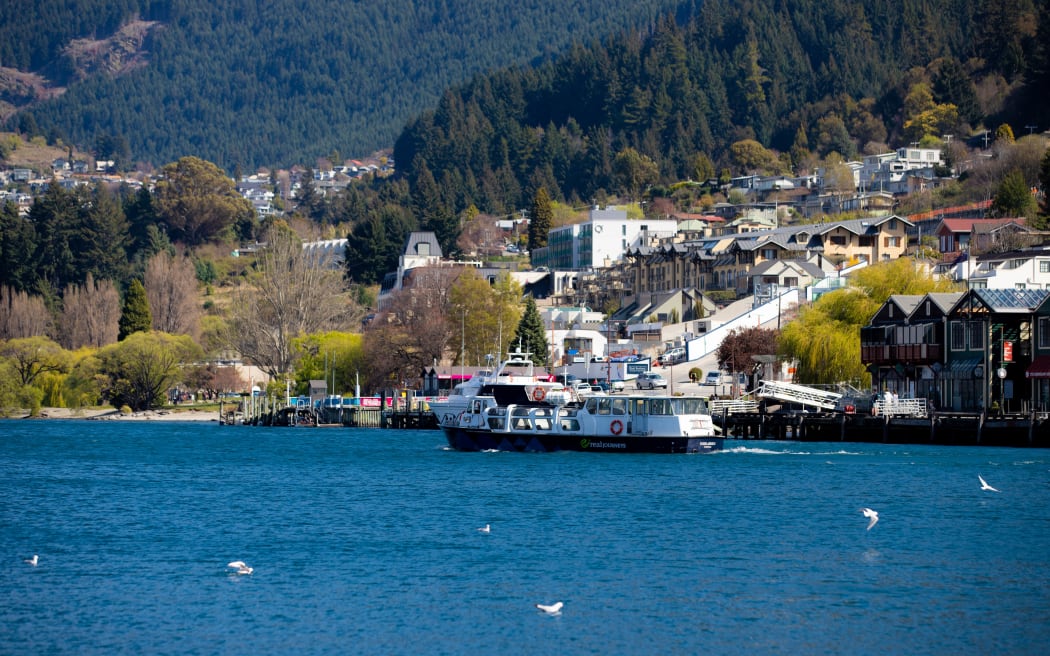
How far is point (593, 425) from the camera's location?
78.2m

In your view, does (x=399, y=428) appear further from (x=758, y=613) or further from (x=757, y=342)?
(x=758, y=613)

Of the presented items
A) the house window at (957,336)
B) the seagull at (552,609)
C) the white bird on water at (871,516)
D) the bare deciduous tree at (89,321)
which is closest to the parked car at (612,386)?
the house window at (957,336)

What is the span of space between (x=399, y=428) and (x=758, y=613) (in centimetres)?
8433

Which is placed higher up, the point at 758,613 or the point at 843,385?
the point at 843,385

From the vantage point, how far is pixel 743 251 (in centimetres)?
14550

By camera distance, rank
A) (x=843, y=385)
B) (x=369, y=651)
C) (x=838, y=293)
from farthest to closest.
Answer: (x=838, y=293) < (x=843, y=385) < (x=369, y=651)

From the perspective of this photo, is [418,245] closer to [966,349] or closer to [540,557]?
[966,349]

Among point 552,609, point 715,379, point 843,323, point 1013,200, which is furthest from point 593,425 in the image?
point 1013,200

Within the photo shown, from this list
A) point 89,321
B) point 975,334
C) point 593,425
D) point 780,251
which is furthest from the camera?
point 89,321

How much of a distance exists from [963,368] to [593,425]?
22.2m

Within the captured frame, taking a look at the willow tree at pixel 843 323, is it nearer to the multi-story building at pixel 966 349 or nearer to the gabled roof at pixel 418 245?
the multi-story building at pixel 966 349

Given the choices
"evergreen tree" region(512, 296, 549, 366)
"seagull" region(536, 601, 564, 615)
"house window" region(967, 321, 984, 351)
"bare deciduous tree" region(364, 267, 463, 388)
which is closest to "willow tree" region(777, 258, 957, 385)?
"house window" region(967, 321, 984, 351)

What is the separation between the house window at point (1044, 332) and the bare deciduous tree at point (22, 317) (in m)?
114

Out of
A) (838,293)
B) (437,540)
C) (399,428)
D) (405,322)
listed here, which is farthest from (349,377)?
(437,540)
